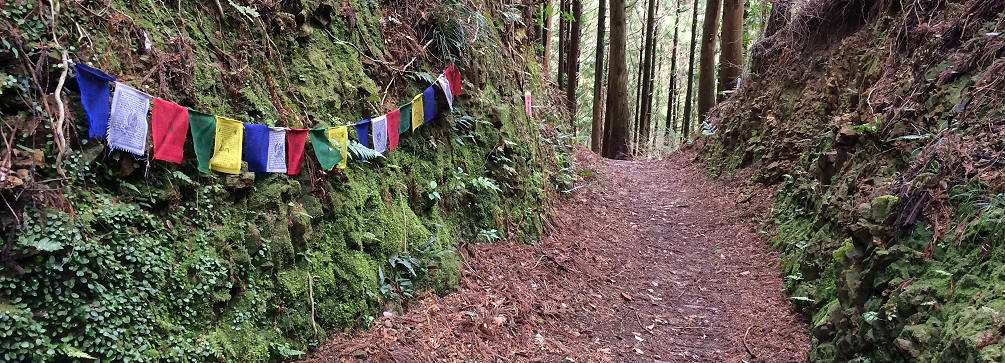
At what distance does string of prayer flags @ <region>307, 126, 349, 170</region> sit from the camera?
445 centimetres

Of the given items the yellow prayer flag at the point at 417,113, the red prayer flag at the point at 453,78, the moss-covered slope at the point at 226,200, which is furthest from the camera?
the red prayer flag at the point at 453,78

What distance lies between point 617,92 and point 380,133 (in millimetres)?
13084

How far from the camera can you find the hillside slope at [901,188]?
11.9ft

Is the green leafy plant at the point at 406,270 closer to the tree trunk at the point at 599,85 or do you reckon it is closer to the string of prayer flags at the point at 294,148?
the string of prayer flags at the point at 294,148

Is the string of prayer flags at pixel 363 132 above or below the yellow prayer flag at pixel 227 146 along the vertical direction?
above

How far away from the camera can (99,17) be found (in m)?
3.40

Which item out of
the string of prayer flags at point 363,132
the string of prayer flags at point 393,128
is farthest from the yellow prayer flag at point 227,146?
the string of prayer flags at point 393,128

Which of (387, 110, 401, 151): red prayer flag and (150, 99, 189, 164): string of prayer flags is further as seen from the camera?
(387, 110, 401, 151): red prayer flag

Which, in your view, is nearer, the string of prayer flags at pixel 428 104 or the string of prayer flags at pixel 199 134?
the string of prayer flags at pixel 199 134

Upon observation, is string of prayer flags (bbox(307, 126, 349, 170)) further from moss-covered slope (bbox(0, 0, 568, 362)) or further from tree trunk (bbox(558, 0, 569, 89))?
tree trunk (bbox(558, 0, 569, 89))

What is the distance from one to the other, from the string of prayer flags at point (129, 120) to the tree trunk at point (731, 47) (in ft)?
45.2

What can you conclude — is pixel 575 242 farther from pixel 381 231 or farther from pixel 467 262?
pixel 381 231

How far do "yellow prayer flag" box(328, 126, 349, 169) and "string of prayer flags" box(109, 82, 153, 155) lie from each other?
1.49m

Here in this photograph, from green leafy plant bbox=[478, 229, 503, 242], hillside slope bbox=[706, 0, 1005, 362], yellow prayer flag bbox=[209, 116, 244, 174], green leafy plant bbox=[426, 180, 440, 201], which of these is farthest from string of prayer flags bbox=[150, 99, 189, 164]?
hillside slope bbox=[706, 0, 1005, 362]
